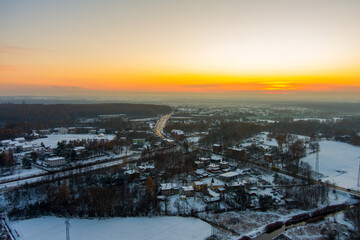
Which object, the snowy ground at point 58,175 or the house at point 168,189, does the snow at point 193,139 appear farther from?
the house at point 168,189

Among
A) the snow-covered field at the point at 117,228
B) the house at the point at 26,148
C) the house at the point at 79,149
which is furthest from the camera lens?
the house at the point at 26,148

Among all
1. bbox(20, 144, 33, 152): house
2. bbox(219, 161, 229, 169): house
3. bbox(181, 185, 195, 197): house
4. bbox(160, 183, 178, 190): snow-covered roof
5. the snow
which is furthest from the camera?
the snow

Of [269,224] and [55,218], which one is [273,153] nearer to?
[269,224]

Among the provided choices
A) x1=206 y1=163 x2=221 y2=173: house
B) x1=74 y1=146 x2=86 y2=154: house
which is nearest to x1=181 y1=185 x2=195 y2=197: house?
x1=206 y1=163 x2=221 y2=173: house

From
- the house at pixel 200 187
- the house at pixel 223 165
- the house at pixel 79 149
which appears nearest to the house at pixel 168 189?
the house at pixel 200 187

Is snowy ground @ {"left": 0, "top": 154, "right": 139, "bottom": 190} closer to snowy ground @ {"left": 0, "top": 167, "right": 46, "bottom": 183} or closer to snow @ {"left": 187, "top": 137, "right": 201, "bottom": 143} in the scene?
snowy ground @ {"left": 0, "top": 167, "right": 46, "bottom": 183}

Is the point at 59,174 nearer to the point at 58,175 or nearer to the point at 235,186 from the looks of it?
the point at 58,175
